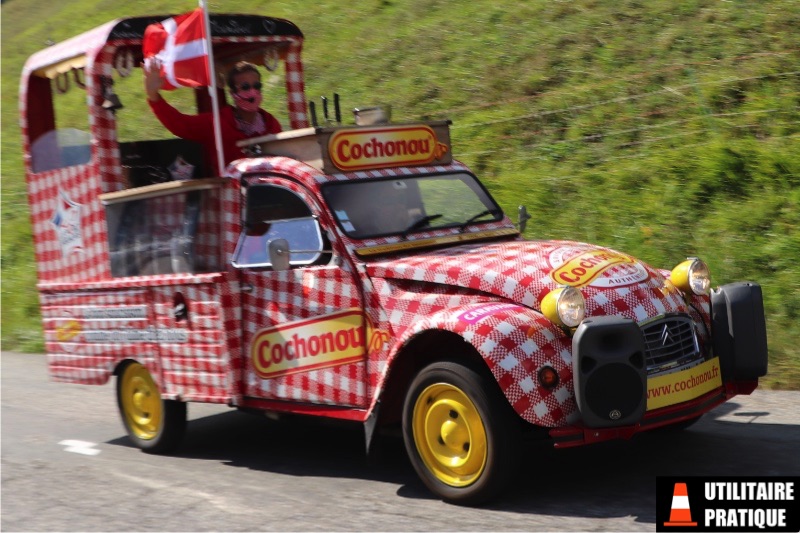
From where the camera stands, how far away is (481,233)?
7.16m

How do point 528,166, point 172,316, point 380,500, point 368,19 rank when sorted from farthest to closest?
point 368,19
point 528,166
point 172,316
point 380,500

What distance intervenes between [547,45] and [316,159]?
9.34 metres

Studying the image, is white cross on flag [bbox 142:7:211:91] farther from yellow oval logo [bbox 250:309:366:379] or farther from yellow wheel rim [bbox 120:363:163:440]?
yellow wheel rim [bbox 120:363:163:440]

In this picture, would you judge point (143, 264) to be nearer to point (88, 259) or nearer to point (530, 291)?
point (88, 259)

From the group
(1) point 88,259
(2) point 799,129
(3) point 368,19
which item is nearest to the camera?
(1) point 88,259

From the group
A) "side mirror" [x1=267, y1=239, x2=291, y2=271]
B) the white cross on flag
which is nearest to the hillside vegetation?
"side mirror" [x1=267, y1=239, x2=291, y2=271]

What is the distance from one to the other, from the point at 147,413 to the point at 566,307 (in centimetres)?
371

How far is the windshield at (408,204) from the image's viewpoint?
679 cm

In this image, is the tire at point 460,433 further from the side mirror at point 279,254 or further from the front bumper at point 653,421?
the side mirror at point 279,254

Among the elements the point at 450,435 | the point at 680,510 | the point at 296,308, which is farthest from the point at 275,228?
the point at 680,510

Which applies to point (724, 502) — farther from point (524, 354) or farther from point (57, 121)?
point (57, 121)

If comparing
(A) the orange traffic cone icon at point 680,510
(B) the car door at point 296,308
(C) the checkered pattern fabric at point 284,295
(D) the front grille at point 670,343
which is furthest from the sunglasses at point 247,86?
(A) the orange traffic cone icon at point 680,510

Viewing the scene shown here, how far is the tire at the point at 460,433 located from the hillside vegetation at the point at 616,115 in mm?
3194

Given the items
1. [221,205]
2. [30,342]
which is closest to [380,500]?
[221,205]
